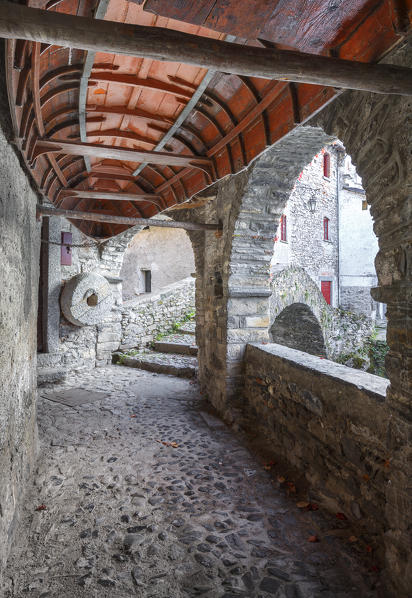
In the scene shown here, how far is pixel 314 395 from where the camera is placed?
314 centimetres

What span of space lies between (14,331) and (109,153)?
1407 mm

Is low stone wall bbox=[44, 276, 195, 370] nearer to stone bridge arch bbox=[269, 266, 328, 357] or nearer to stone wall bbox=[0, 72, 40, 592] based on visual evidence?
stone bridge arch bbox=[269, 266, 328, 357]

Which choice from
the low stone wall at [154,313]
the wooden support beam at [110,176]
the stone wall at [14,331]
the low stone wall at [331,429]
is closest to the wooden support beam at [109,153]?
the stone wall at [14,331]

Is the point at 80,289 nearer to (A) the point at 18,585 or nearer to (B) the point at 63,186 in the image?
(B) the point at 63,186

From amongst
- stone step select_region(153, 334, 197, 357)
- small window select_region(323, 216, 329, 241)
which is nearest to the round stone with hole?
stone step select_region(153, 334, 197, 357)

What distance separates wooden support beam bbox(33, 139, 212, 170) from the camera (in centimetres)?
248

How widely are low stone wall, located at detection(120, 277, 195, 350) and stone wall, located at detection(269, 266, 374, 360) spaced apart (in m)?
2.56

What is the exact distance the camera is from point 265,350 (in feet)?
14.3

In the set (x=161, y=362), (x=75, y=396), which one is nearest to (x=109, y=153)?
(x=75, y=396)

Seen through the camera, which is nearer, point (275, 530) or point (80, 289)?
point (275, 530)

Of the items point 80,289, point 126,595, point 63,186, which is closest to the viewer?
point 126,595

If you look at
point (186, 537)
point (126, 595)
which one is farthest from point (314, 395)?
point (126, 595)

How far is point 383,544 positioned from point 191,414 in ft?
10.5

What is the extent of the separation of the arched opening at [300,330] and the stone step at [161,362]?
110 inches
